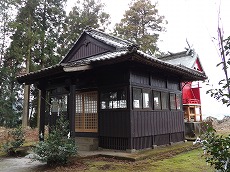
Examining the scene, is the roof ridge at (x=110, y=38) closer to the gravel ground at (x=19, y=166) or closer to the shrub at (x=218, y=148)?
the gravel ground at (x=19, y=166)

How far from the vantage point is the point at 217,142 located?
2.74 meters

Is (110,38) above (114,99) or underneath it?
above

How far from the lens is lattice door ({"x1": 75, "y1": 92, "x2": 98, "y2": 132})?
1001cm

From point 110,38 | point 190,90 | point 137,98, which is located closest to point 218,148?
point 137,98

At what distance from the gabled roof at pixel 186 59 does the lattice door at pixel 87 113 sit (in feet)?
38.0

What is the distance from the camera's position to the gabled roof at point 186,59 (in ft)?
66.3

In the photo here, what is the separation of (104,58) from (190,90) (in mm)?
13348

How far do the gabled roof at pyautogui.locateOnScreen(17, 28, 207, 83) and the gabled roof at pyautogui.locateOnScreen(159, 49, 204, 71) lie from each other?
323 inches

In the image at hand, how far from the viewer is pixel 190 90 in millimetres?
19594

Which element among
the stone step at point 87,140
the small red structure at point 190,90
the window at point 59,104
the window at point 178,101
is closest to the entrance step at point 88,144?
the stone step at point 87,140

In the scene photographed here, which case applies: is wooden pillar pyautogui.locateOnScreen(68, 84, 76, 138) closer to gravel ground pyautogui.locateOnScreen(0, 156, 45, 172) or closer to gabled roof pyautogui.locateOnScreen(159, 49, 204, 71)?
gravel ground pyautogui.locateOnScreen(0, 156, 45, 172)

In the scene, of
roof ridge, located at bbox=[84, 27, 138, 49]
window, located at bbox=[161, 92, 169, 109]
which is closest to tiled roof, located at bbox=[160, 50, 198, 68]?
window, located at bbox=[161, 92, 169, 109]

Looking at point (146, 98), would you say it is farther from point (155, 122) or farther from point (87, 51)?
point (87, 51)

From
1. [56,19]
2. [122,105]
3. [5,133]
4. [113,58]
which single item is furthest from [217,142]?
[56,19]
